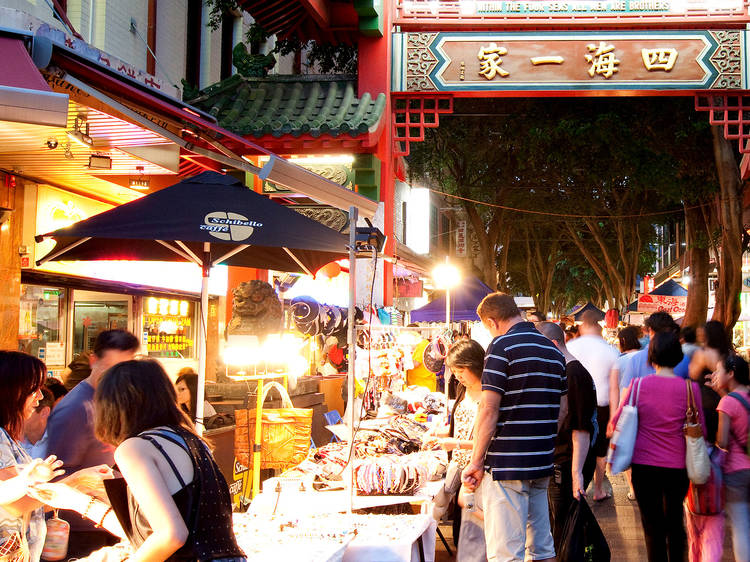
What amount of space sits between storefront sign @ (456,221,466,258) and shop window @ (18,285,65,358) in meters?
31.1

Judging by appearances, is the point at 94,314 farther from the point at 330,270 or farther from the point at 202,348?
the point at 202,348

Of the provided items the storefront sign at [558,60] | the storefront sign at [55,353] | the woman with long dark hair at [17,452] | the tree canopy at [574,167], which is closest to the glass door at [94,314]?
the storefront sign at [55,353]

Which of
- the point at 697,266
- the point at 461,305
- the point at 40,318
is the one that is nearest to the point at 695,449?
the point at 40,318

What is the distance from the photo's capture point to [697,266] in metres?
19.7

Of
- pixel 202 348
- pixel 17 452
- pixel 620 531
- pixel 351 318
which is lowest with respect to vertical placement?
pixel 620 531

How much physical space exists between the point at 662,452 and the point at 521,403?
1217 millimetres

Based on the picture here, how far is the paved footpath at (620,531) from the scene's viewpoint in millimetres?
7672

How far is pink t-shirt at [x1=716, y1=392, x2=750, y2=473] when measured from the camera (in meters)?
5.32

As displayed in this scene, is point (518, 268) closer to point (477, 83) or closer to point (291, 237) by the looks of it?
point (477, 83)

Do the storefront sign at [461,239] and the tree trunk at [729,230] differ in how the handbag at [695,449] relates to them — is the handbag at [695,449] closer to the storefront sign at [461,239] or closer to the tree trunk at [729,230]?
the tree trunk at [729,230]

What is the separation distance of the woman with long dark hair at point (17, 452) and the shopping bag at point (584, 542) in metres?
3.63

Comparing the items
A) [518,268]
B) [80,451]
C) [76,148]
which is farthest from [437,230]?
[80,451]

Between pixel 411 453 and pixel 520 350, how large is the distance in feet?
7.11

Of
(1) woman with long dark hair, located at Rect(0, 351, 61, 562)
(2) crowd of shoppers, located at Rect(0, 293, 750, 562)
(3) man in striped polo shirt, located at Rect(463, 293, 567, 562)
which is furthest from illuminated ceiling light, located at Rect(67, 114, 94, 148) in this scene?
(3) man in striped polo shirt, located at Rect(463, 293, 567, 562)
